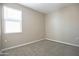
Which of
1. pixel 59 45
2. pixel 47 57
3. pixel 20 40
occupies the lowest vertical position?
pixel 47 57

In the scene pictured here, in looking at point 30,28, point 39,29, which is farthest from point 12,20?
point 39,29

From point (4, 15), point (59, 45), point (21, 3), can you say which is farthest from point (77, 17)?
point (4, 15)

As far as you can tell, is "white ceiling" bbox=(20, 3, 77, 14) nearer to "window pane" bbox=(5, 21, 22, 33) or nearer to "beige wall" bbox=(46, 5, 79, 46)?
"beige wall" bbox=(46, 5, 79, 46)

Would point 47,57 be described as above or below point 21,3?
below

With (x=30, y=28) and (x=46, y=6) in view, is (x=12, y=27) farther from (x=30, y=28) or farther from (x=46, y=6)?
(x=46, y=6)

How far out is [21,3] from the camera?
201 cm

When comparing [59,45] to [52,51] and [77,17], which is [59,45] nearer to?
[52,51]

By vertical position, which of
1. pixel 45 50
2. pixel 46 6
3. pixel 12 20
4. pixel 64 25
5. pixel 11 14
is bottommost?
pixel 45 50

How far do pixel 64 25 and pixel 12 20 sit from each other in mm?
1316

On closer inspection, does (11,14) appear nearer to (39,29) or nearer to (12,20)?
(12,20)

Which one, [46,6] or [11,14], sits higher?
[46,6]

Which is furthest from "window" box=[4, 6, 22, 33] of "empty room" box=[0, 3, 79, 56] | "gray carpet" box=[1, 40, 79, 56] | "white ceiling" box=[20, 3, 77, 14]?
"gray carpet" box=[1, 40, 79, 56]

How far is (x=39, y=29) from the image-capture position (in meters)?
2.13

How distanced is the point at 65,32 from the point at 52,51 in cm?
58
